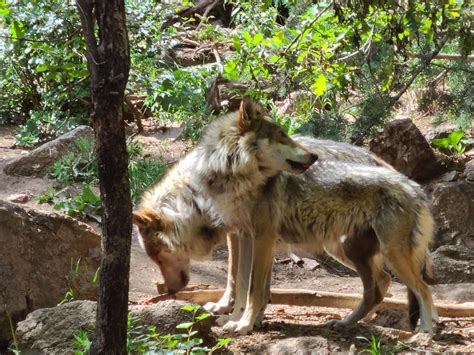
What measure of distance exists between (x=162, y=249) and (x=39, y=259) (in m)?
1.12

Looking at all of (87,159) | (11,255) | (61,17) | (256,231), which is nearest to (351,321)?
(256,231)

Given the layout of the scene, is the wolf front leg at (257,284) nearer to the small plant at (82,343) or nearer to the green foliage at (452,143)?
the small plant at (82,343)

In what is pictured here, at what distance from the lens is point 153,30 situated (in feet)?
38.9

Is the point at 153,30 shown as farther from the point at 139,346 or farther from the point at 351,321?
the point at 139,346

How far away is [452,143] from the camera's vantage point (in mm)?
10734

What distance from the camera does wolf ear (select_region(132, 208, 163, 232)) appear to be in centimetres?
593

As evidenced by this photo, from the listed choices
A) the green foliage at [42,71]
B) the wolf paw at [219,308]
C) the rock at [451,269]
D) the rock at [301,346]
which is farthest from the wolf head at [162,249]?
the green foliage at [42,71]

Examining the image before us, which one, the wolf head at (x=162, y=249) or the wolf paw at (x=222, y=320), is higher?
the wolf head at (x=162, y=249)

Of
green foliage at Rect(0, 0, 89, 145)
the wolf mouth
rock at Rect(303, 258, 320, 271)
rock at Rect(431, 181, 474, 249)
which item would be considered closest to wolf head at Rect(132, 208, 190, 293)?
the wolf mouth

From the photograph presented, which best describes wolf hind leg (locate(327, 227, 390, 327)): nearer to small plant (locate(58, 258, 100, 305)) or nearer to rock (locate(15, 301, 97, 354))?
small plant (locate(58, 258, 100, 305))

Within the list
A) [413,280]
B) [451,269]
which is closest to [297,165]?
[413,280]

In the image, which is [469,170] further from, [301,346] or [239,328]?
[301,346]

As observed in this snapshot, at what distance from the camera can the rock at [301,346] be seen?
4.76m

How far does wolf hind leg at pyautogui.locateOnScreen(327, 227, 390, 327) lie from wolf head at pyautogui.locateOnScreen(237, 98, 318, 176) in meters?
0.76
